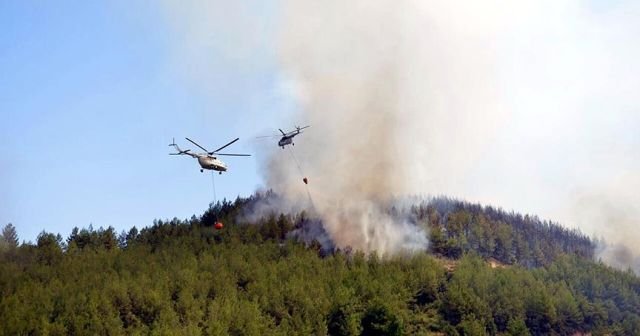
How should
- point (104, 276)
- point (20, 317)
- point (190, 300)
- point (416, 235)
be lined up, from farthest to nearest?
point (416, 235) → point (104, 276) → point (190, 300) → point (20, 317)

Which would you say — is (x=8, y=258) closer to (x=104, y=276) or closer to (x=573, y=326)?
(x=104, y=276)

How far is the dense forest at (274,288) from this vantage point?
4414 inches

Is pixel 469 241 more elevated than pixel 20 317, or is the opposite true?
pixel 469 241

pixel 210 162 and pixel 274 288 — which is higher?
pixel 210 162

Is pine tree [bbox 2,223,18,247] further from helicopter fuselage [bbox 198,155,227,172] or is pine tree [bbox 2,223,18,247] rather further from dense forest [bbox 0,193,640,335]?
helicopter fuselage [bbox 198,155,227,172]

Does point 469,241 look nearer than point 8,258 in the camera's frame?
No

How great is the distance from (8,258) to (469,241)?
107440 mm

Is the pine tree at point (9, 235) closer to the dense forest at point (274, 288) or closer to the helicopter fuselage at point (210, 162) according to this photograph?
the dense forest at point (274, 288)

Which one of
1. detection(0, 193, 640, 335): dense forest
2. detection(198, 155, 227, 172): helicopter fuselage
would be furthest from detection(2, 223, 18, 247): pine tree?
detection(198, 155, 227, 172): helicopter fuselage

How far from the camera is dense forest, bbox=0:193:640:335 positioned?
368ft

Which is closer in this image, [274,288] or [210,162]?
[210,162]

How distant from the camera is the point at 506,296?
14650 cm

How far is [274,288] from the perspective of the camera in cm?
12988

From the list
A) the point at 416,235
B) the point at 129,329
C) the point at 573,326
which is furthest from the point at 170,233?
the point at 573,326
